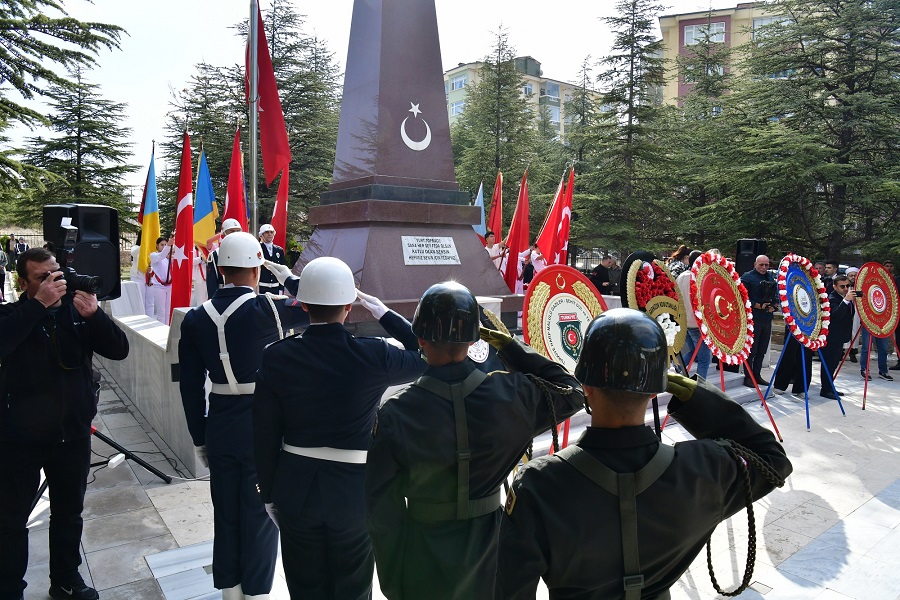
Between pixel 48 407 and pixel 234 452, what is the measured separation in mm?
1008

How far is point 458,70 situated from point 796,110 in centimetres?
4458

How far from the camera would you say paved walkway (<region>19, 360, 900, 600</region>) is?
3.88 meters

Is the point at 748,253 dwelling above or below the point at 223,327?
above

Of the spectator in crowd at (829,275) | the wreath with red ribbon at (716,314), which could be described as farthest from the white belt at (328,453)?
the spectator in crowd at (829,275)

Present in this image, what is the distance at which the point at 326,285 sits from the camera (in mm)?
2740

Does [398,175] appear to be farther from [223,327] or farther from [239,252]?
[223,327]

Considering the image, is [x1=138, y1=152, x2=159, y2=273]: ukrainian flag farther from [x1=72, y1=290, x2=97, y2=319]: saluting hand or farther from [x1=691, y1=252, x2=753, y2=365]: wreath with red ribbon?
[x1=691, y1=252, x2=753, y2=365]: wreath with red ribbon

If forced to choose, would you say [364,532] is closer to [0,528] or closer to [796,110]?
[0,528]

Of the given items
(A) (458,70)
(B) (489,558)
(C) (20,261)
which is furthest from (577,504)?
(A) (458,70)

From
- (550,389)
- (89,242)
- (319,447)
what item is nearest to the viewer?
(550,389)

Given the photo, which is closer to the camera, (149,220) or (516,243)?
(149,220)

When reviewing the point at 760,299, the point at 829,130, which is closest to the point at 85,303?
the point at 760,299

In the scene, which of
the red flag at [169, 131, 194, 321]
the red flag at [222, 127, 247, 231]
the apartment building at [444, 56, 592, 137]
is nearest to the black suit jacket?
the red flag at [222, 127, 247, 231]

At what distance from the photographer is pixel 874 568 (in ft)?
13.8
